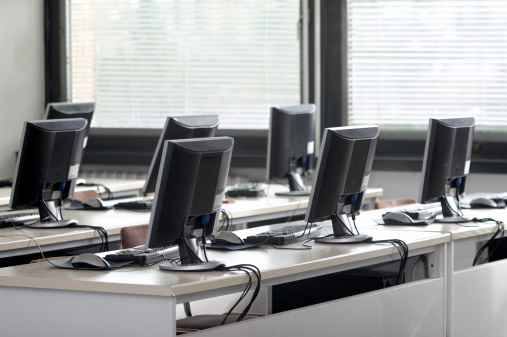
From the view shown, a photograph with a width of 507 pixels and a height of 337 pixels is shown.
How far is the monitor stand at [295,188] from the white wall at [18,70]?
2.60 meters

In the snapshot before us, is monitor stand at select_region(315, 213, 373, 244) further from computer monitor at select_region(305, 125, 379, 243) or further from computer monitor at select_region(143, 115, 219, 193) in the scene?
computer monitor at select_region(143, 115, 219, 193)

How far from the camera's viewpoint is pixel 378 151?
6754 mm

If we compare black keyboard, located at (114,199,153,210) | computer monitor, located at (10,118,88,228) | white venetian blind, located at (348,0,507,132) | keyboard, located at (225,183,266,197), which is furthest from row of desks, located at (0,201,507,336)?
white venetian blind, located at (348,0,507,132)

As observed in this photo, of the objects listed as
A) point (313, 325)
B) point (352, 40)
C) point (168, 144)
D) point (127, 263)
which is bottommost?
point (313, 325)

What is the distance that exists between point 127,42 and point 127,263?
4.44 m

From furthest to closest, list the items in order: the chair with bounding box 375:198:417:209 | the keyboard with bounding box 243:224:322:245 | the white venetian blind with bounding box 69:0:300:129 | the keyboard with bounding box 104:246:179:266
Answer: the white venetian blind with bounding box 69:0:300:129 → the chair with bounding box 375:198:417:209 → the keyboard with bounding box 243:224:322:245 → the keyboard with bounding box 104:246:179:266

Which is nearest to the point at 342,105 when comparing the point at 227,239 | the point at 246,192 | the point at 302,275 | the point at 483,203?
the point at 246,192

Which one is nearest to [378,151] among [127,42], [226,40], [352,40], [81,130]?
[352,40]

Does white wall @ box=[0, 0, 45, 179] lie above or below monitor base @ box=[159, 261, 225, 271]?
above

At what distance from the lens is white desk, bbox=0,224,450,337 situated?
2854 mm

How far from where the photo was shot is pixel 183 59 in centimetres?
723

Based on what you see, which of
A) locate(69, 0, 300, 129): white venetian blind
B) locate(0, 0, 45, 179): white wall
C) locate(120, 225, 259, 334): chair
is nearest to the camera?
locate(120, 225, 259, 334): chair

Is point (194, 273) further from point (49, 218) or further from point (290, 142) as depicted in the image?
point (290, 142)

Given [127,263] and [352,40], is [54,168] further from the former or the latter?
[352,40]
